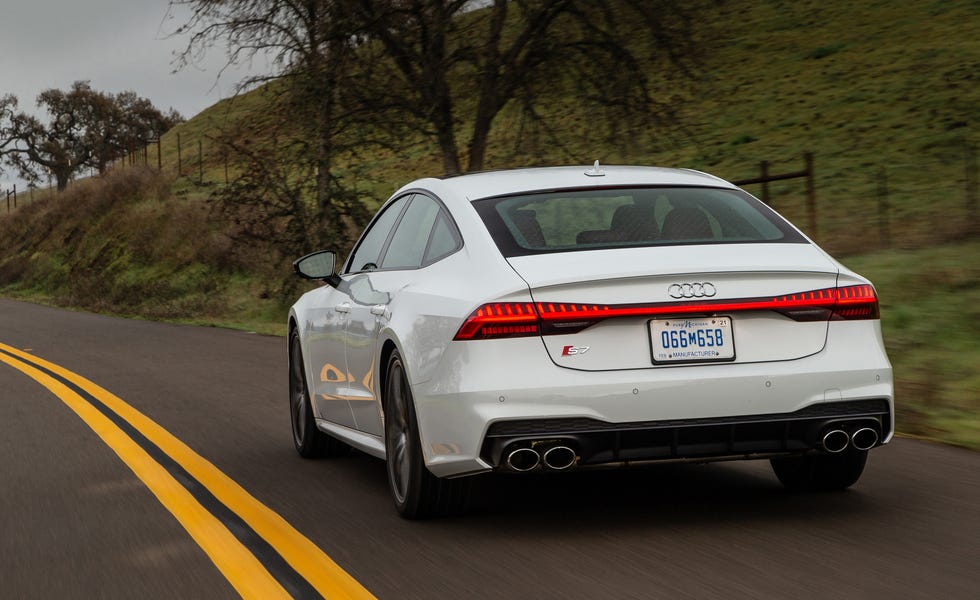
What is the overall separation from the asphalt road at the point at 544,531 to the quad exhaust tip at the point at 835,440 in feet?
1.04

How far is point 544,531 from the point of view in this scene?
19.0 ft

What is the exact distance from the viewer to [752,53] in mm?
48250

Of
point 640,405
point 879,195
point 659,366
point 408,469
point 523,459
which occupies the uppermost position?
point 879,195

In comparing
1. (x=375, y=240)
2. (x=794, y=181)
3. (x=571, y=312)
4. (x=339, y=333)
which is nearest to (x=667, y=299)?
(x=571, y=312)

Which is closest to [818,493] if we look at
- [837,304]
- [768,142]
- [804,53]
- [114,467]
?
[837,304]

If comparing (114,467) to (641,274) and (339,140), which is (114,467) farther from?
(339,140)

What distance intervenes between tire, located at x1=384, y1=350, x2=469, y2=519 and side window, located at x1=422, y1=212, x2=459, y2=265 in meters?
0.48

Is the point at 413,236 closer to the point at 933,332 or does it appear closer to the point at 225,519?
the point at 225,519

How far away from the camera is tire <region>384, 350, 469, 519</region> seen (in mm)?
6020

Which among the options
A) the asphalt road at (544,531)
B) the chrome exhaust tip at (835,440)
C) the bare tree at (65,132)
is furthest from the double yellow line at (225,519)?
the bare tree at (65,132)

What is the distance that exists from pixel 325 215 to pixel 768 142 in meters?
14.7

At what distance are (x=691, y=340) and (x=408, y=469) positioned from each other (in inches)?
56.0

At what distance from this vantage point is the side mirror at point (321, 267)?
7.74 meters

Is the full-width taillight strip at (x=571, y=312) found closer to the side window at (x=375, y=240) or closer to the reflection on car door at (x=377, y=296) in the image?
the reflection on car door at (x=377, y=296)
